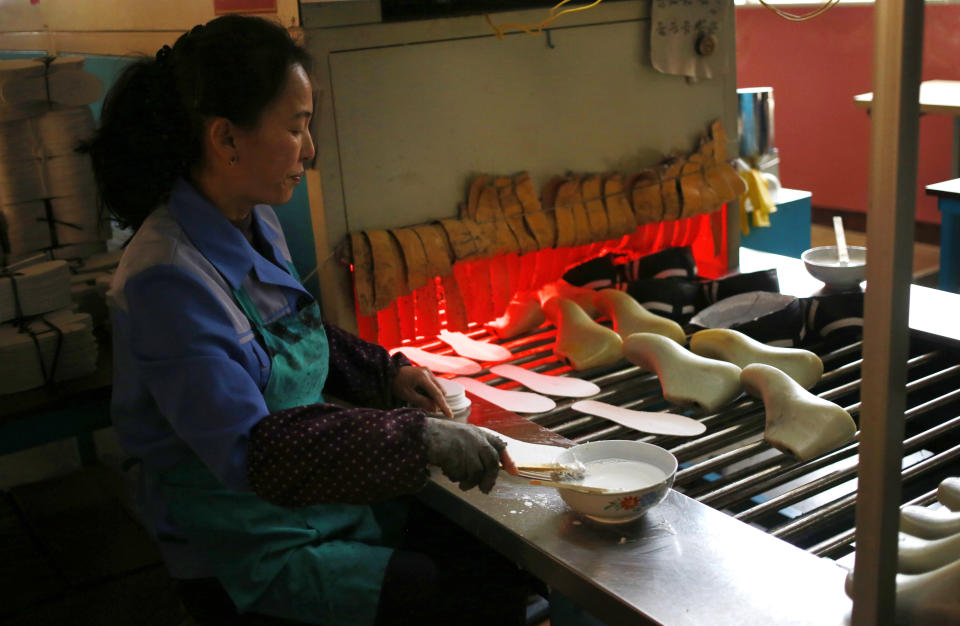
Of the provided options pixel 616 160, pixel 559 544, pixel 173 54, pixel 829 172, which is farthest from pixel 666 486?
pixel 829 172

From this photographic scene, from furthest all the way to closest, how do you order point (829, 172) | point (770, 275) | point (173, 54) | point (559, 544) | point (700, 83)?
point (829, 172) < point (700, 83) < point (770, 275) < point (173, 54) < point (559, 544)

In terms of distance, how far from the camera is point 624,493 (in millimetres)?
1137

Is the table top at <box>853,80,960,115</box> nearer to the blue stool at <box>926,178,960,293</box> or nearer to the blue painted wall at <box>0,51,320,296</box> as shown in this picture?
the blue stool at <box>926,178,960,293</box>

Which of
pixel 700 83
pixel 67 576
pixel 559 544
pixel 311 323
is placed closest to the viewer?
pixel 559 544

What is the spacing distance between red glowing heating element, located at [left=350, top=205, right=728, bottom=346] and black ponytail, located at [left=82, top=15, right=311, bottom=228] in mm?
546

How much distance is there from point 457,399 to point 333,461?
44 centimetres

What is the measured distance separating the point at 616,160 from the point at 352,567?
117 cm

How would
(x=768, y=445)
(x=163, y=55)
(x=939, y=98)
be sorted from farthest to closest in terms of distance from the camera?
(x=939, y=98) → (x=768, y=445) → (x=163, y=55)

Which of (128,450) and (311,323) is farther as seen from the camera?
(311,323)

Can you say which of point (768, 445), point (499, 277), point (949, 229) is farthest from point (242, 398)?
point (949, 229)

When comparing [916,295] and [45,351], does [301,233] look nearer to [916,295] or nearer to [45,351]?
[45,351]

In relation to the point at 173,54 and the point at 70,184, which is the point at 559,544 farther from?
the point at 70,184

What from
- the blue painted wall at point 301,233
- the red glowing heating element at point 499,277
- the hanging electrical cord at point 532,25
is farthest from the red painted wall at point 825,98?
the blue painted wall at point 301,233

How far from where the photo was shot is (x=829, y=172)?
577 centimetres
